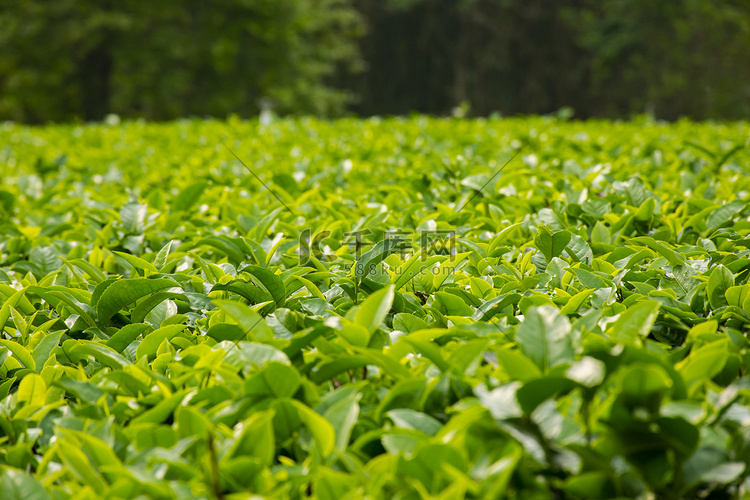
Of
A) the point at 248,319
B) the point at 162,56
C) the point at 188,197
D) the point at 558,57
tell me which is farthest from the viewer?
the point at 558,57

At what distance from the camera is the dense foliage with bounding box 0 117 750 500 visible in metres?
0.80

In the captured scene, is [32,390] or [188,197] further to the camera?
[188,197]

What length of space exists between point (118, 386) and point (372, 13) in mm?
28169

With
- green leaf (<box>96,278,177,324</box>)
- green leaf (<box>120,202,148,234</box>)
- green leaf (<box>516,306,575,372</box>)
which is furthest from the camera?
green leaf (<box>120,202,148,234</box>)

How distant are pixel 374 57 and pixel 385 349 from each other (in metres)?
28.8

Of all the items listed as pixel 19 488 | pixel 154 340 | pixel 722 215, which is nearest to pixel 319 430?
pixel 19 488

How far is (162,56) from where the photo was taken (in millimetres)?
18734

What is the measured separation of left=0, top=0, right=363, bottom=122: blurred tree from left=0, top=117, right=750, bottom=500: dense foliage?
52.8 ft

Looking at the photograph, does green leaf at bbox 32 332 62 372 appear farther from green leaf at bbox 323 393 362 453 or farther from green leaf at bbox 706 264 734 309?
green leaf at bbox 706 264 734 309

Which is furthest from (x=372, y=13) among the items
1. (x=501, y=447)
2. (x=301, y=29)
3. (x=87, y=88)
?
(x=501, y=447)

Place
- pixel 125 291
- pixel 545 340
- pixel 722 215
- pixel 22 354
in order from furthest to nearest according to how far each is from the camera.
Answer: pixel 722 215
pixel 125 291
pixel 22 354
pixel 545 340

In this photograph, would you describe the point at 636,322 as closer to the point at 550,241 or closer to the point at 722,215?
the point at 550,241

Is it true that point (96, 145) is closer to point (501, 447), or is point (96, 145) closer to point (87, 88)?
point (501, 447)

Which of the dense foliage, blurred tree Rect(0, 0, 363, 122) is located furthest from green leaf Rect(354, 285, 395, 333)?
blurred tree Rect(0, 0, 363, 122)
